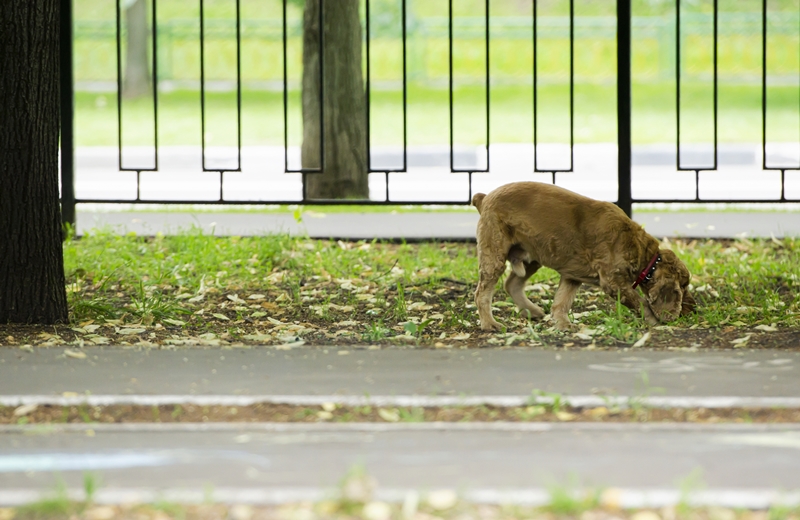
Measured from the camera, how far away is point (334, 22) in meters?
11.7

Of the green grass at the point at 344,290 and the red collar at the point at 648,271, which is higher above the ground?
the red collar at the point at 648,271

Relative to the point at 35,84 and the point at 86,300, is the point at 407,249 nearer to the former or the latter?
the point at 86,300

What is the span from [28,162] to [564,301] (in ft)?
10.1

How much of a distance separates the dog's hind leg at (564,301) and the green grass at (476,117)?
15672mm

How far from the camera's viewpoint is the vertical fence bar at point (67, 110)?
9.69m

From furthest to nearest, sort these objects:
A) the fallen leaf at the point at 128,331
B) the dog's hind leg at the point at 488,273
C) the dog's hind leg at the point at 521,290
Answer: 1. the dog's hind leg at the point at 521,290
2. the dog's hind leg at the point at 488,273
3. the fallen leaf at the point at 128,331

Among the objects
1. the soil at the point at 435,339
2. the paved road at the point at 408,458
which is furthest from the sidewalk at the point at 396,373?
the paved road at the point at 408,458

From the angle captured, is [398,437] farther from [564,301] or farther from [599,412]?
[564,301]

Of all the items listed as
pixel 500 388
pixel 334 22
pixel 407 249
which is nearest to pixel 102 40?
pixel 334 22

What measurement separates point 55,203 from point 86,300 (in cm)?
85

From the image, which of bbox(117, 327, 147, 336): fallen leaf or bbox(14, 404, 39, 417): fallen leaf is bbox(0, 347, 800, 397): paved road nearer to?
bbox(14, 404, 39, 417): fallen leaf

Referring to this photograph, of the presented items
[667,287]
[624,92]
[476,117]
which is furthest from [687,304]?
[476,117]

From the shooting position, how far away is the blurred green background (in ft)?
85.6

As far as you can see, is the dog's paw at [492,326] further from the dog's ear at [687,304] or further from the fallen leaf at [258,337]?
the fallen leaf at [258,337]
